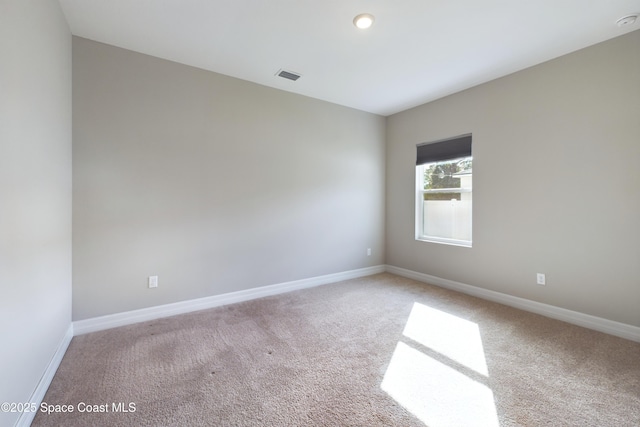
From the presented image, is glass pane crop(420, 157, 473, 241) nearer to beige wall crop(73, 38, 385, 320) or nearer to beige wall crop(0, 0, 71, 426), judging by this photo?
beige wall crop(73, 38, 385, 320)

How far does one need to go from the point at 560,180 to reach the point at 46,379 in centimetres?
456

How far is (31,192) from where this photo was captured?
1.55 meters

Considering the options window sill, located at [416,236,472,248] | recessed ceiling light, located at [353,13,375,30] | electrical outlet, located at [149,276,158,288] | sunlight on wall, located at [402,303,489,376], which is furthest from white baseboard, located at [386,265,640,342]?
electrical outlet, located at [149,276,158,288]

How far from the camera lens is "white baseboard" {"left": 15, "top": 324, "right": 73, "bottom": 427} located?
1.39 m

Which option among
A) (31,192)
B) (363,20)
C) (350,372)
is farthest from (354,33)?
(350,372)

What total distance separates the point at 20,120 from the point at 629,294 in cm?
458

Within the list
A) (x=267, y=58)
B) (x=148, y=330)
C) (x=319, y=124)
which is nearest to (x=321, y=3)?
(x=267, y=58)

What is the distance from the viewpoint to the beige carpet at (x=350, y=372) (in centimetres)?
151

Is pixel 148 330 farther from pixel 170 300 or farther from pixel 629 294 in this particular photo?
pixel 629 294

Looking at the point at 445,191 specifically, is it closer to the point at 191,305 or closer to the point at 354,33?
the point at 354,33

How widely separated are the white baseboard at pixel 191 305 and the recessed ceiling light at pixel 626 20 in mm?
3795

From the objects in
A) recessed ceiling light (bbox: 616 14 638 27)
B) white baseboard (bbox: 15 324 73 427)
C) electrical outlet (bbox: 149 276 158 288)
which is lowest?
white baseboard (bbox: 15 324 73 427)

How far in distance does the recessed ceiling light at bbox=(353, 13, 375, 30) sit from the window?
6.83ft

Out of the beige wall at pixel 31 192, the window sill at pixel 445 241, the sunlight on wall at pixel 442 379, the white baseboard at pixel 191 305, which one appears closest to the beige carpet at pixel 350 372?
the sunlight on wall at pixel 442 379
